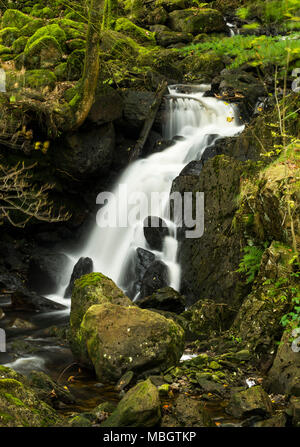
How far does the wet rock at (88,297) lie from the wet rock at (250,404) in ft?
8.66

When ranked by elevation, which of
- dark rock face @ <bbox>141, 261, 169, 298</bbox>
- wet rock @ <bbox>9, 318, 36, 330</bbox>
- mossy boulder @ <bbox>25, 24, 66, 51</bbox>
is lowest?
wet rock @ <bbox>9, 318, 36, 330</bbox>

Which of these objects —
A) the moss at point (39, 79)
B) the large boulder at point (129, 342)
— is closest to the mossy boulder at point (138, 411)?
the large boulder at point (129, 342)

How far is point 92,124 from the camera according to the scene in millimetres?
11953

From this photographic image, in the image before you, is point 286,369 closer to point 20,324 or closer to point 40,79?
point 20,324

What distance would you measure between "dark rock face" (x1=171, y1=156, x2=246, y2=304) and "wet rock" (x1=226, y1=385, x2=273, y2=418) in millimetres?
3012

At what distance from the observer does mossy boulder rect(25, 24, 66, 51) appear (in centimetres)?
1362

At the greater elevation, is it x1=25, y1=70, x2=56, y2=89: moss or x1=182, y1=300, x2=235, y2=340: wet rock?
x1=25, y1=70, x2=56, y2=89: moss

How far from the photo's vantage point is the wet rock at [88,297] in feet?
20.6

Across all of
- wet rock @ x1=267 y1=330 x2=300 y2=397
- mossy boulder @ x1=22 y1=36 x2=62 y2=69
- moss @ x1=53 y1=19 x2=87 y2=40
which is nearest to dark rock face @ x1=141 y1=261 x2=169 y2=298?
wet rock @ x1=267 y1=330 x2=300 y2=397

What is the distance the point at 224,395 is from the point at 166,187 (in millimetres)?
7769

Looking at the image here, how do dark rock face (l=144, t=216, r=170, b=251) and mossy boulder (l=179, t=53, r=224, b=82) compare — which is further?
mossy boulder (l=179, t=53, r=224, b=82)

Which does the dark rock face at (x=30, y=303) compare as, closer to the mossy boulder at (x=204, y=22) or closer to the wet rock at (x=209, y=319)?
the wet rock at (x=209, y=319)

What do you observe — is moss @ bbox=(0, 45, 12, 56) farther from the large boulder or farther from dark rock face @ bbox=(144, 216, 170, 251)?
the large boulder
